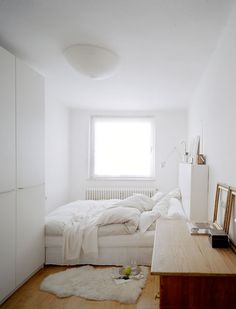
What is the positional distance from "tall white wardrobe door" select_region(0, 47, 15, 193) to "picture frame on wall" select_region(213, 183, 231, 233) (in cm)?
186

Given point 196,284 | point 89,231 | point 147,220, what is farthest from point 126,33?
point 89,231

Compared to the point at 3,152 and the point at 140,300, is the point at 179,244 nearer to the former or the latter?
the point at 140,300

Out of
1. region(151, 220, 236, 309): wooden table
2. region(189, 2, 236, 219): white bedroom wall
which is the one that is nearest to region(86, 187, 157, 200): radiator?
region(189, 2, 236, 219): white bedroom wall

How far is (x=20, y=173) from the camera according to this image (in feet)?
8.35

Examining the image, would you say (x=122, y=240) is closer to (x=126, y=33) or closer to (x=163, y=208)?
(x=163, y=208)

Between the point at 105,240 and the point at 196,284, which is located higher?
the point at 196,284

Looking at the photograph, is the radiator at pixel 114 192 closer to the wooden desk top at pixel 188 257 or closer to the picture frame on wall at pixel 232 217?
the wooden desk top at pixel 188 257

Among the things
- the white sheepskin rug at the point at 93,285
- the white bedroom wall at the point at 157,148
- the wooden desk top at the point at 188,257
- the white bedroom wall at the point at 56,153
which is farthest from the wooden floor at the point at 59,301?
the white bedroom wall at the point at 157,148

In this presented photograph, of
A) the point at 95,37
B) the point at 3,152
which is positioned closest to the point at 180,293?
the point at 3,152

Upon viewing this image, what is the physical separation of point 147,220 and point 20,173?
1.60 metres

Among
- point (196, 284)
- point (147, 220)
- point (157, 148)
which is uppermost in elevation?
point (157, 148)

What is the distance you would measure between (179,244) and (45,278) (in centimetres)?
178

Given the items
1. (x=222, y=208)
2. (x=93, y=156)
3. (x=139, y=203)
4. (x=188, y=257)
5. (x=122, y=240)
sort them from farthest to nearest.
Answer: (x=93, y=156) → (x=139, y=203) → (x=122, y=240) → (x=222, y=208) → (x=188, y=257)

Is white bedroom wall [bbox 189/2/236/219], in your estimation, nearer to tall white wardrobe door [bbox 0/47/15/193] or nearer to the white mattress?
the white mattress
